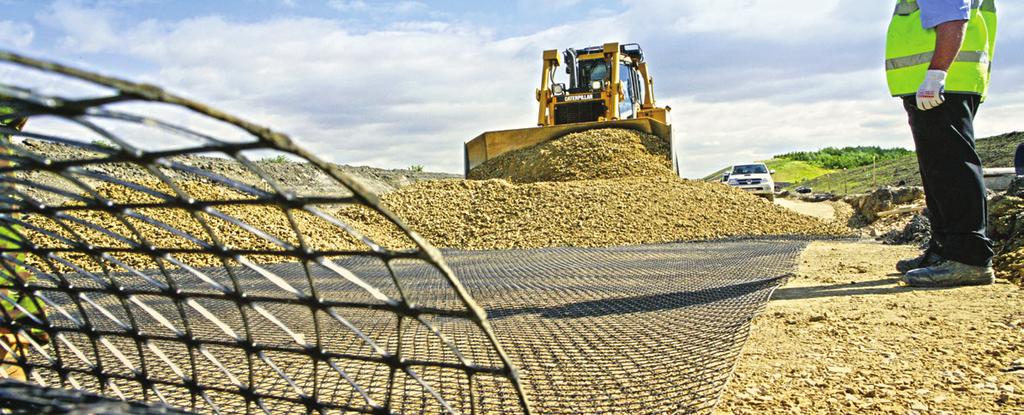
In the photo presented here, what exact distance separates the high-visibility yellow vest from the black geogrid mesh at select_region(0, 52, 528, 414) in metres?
2.64

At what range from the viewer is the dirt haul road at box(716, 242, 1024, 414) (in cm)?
205

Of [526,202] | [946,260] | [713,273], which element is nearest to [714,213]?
[526,202]

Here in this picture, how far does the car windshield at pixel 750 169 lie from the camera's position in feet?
56.3

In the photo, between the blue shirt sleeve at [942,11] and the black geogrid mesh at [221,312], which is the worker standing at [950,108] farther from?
the black geogrid mesh at [221,312]

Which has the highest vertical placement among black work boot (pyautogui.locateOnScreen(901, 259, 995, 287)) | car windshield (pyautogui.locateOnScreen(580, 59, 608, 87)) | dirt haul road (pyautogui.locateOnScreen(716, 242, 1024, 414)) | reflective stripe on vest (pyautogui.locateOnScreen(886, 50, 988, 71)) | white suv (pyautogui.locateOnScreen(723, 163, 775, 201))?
car windshield (pyautogui.locateOnScreen(580, 59, 608, 87))

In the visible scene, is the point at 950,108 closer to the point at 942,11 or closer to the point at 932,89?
the point at 932,89

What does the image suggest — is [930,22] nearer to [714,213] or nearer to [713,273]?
[713,273]

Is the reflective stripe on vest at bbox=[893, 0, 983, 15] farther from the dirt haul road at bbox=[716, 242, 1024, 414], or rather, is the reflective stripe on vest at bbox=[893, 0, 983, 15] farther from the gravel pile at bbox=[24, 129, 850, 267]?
the gravel pile at bbox=[24, 129, 850, 267]

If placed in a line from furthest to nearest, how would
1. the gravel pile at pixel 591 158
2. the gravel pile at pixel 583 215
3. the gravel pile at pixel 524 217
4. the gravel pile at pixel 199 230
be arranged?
the gravel pile at pixel 591 158 < the gravel pile at pixel 583 215 < the gravel pile at pixel 524 217 < the gravel pile at pixel 199 230

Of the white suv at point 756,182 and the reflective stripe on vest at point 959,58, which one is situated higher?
the reflective stripe on vest at point 959,58

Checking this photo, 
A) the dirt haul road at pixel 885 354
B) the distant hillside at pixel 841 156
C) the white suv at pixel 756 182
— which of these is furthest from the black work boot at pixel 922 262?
the distant hillside at pixel 841 156

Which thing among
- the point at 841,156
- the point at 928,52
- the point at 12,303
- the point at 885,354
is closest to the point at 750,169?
the point at 928,52

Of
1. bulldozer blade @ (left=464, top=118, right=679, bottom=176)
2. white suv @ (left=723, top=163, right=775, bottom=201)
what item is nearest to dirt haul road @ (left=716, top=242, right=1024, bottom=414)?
bulldozer blade @ (left=464, top=118, right=679, bottom=176)

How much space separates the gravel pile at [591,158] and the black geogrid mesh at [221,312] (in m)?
5.91
